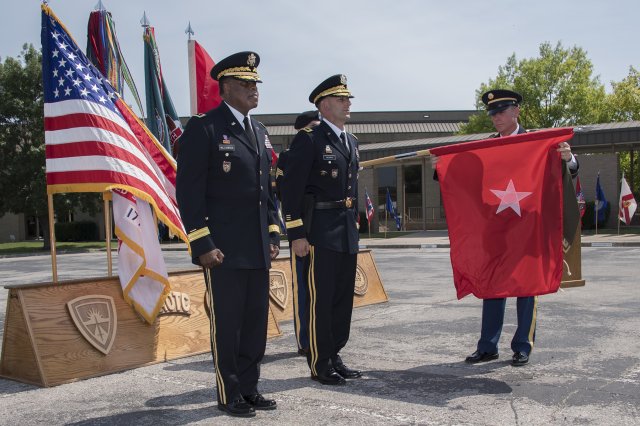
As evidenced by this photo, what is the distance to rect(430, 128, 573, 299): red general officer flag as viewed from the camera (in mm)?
5371

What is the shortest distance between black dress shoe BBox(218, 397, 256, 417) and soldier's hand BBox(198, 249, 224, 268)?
915 mm

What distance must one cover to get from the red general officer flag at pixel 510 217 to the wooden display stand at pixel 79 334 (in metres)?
2.68

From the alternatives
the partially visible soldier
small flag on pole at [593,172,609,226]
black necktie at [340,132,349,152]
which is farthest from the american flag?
small flag on pole at [593,172,609,226]

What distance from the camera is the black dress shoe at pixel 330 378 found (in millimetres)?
5090

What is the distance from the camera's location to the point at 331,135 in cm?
539

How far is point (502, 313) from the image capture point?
5781 millimetres

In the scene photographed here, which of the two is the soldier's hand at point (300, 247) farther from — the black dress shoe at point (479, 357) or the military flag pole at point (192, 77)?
the military flag pole at point (192, 77)

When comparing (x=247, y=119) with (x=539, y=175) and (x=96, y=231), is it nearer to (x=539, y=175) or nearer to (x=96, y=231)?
(x=539, y=175)

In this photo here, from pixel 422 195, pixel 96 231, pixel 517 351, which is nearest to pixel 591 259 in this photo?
pixel 517 351

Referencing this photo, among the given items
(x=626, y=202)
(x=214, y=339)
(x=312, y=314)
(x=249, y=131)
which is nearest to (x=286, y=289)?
(x=312, y=314)

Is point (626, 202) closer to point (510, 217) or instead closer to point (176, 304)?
point (510, 217)

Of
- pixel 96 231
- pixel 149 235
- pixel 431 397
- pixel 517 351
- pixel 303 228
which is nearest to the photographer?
pixel 431 397

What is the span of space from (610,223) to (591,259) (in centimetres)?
1707

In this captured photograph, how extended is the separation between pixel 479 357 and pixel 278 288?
2957 mm
